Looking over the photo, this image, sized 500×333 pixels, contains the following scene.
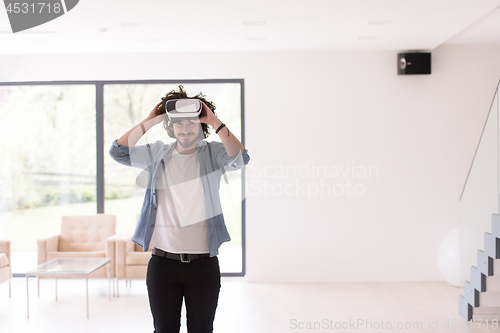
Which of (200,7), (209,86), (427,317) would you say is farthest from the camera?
(209,86)

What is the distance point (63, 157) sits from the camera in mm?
4996

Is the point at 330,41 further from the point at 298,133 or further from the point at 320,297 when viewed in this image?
the point at 320,297

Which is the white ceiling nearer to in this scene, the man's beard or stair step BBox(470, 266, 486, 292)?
the man's beard

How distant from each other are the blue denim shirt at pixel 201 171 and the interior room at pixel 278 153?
2318mm

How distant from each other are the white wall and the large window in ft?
2.06

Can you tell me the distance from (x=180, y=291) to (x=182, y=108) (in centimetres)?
81

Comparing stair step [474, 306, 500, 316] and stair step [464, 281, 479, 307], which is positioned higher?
stair step [464, 281, 479, 307]

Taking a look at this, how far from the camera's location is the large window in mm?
4977

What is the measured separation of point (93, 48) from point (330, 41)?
271cm

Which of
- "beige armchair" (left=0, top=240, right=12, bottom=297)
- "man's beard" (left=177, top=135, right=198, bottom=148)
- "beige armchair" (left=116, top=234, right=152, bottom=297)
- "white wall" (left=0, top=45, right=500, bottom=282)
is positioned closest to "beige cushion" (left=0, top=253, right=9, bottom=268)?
"beige armchair" (left=0, top=240, right=12, bottom=297)

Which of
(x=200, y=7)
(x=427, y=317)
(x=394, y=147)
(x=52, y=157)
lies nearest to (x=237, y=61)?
(x=200, y=7)

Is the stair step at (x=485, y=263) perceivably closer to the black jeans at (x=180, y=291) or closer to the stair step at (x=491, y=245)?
the stair step at (x=491, y=245)

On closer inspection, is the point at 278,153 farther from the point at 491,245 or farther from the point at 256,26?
the point at 491,245

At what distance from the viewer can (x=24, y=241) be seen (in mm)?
5031
